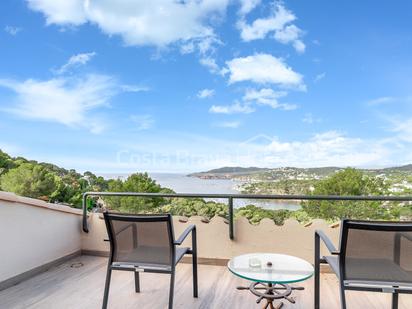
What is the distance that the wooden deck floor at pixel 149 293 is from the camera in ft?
8.38

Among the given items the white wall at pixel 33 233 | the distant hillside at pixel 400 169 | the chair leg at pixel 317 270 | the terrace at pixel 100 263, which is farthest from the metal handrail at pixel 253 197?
the distant hillside at pixel 400 169

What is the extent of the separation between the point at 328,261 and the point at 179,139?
10.2m

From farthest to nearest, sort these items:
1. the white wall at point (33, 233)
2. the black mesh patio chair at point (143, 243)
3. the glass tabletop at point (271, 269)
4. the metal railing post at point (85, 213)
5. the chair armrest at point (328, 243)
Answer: the metal railing post at point (85, 213) → the white wall at point (33, 233) → the black mesh patio chair at point (143, 243) → the glass tabletop at point (271, 269) → the chair armrest at point (328, 243)

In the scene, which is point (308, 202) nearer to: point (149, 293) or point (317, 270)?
point (317, 270)

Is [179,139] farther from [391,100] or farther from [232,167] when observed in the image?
[391,100]

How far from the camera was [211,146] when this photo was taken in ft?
38.6

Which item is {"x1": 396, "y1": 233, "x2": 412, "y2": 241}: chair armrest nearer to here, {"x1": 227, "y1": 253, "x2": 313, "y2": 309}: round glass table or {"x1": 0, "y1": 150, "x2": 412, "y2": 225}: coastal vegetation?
{"x1": 227, "y1": 253, "x2": 313, "y2": 309}: round glass table

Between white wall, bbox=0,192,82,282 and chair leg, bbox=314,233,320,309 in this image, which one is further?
white wall, bbox=0,192,82,282

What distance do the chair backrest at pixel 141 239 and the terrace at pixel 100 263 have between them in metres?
0.55

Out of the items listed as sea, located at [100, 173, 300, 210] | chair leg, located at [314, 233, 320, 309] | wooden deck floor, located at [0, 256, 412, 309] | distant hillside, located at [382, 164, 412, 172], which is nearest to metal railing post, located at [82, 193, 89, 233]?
wooden deck floor, located at [0, 256, 412, 309]

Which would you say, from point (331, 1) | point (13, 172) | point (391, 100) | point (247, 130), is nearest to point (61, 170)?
point (13, 172)

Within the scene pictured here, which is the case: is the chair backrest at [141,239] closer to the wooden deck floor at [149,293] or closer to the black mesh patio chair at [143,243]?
the black mesh patio chair at [143,243]

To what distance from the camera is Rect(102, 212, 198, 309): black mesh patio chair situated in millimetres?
2195

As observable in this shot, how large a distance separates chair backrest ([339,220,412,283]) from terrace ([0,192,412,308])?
816mm
